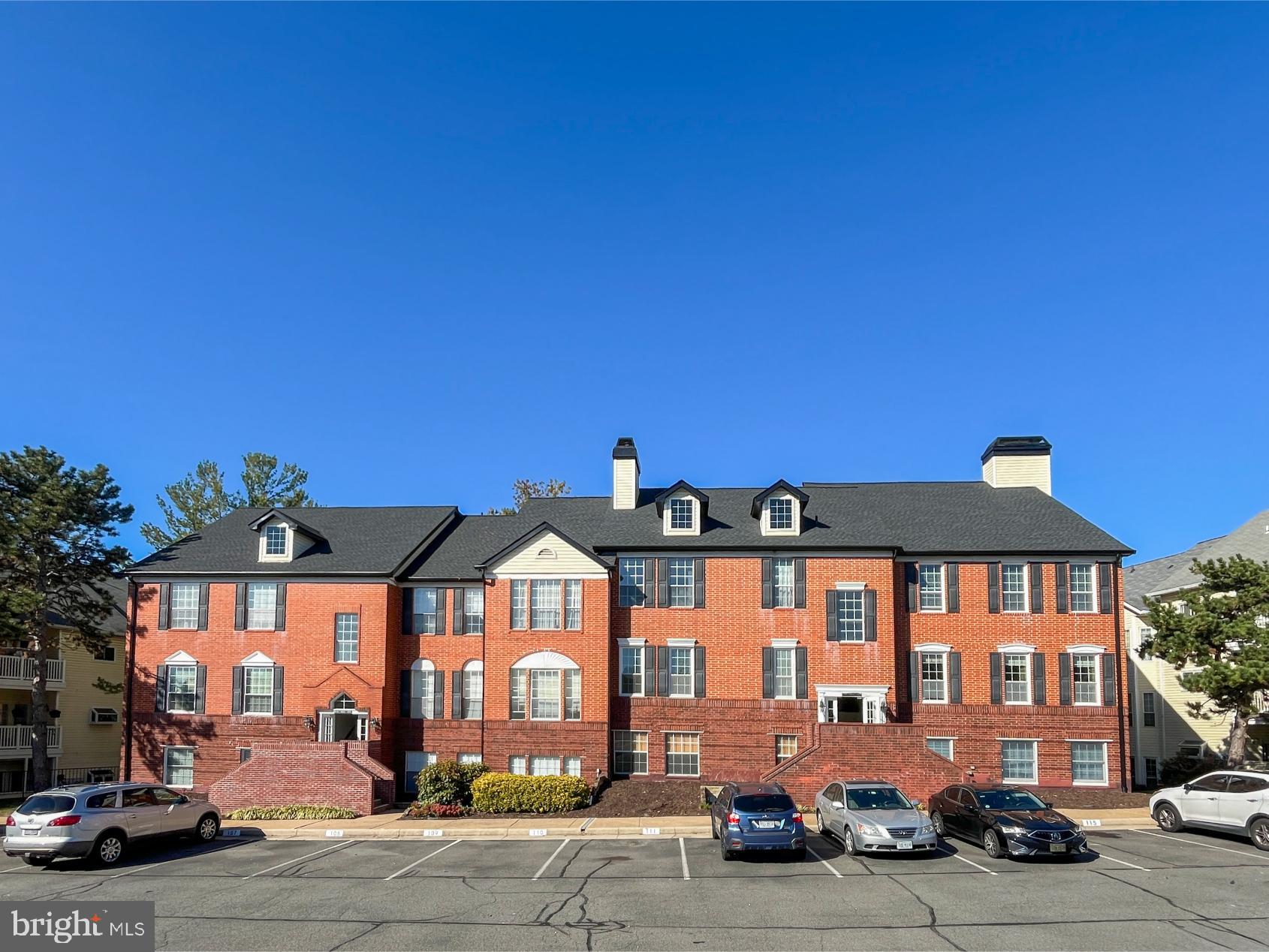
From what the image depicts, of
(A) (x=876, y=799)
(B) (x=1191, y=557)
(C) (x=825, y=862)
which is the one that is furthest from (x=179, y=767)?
(B) (x=1191, y=557)

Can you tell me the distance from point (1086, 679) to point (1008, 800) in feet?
48.7

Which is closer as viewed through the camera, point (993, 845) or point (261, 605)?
point (993, 845)

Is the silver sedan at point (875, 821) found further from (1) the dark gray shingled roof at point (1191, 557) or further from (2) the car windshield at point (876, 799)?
(1) the dark gray shingled roof at point (1191, 557)

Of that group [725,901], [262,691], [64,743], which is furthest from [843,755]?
[64,743]

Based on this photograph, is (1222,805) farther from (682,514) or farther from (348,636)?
A: (348,636)

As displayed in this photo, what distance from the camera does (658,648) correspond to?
3538 cm

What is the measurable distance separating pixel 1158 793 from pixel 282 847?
23101 millimetres

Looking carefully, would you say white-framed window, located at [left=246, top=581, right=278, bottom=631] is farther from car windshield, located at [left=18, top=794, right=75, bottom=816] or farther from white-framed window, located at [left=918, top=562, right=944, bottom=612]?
white-framed window, located at [left=918, top=562, right=944, bottom=612]

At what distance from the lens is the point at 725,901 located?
16891 mm

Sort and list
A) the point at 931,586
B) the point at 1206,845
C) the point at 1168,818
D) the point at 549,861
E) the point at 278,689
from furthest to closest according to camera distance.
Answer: the point at 278,689 → the point at 931,586 → the point at 1168,818 → the point at 1206,845 → the point at 549,861

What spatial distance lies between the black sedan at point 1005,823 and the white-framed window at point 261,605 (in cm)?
2523

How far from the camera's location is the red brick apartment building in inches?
1353

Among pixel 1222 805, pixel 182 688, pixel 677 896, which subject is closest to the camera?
pixel 677 896

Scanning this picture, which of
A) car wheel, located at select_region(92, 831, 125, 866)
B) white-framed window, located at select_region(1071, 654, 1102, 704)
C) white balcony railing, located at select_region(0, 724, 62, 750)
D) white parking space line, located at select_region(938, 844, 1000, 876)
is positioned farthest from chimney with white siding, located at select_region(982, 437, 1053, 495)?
white balcony railing, located at select_region(0, 724, 62, 750)
